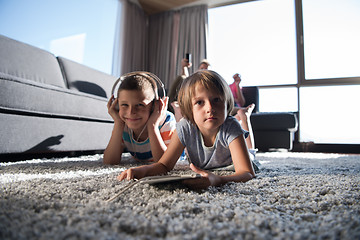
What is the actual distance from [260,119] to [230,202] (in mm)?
1938

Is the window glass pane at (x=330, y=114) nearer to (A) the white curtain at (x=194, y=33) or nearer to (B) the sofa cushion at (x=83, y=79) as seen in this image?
(A) the white curtain at (x=194, y=33)

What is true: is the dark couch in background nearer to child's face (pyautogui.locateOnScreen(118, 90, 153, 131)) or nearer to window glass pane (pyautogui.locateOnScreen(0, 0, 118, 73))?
child's face (pyautogui.locateOnScreen(118, 90, 153, 131))

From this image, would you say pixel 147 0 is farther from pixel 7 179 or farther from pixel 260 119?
pixel 7 179

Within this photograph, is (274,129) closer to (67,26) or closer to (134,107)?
(134,107)

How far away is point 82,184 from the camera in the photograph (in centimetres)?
57

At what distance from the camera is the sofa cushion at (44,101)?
1.00 m

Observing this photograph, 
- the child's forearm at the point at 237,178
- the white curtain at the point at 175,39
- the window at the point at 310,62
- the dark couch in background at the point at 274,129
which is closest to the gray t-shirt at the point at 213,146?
the child's forearm at the point at 237,178

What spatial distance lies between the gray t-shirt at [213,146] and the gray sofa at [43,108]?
0.75 metres

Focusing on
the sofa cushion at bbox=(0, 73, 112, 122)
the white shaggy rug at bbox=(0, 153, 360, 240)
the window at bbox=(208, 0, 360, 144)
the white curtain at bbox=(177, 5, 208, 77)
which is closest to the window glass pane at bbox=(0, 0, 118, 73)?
the white curtain at bbox=(177, 5, 208, 77)

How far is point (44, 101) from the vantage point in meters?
1.15

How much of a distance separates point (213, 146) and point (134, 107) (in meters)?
0.38

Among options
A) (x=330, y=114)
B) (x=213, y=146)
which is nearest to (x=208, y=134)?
(x=213, y=146)

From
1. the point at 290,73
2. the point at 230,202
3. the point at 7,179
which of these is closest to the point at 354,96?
the point at 290,73

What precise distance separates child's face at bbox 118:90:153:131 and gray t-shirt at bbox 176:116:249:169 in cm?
23
